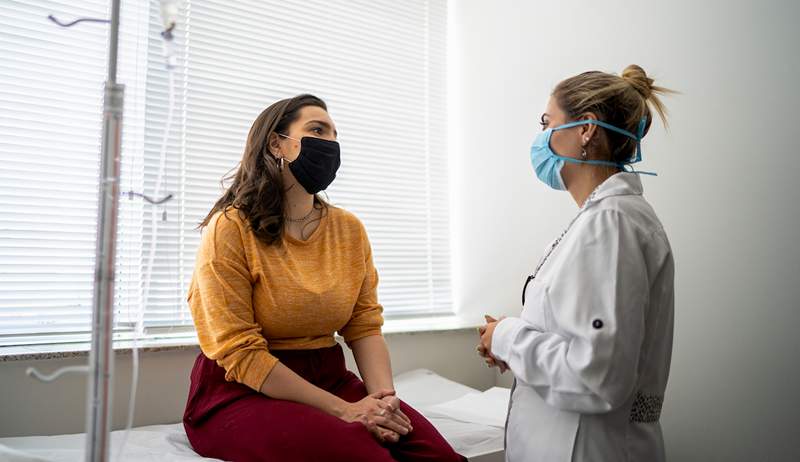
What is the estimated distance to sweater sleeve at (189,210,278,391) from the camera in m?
1.40

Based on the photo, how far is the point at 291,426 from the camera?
4.17 feet

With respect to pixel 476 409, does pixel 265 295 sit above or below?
above

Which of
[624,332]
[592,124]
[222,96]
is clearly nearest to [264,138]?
[222,96]

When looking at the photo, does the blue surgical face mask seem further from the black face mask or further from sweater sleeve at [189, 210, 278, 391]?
sweater sleeve at [189, 210, 278, 391]

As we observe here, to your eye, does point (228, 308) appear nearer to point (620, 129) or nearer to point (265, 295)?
point (265, 295)

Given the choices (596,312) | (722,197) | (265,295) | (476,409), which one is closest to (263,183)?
(265,295)

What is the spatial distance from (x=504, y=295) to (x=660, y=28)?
132 cm

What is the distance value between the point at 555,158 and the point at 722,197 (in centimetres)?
80

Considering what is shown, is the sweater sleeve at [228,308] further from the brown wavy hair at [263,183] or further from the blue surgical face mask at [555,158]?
the blue surgical face mask at [555,158]

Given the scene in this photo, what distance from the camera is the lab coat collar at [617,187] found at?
1.25 metres

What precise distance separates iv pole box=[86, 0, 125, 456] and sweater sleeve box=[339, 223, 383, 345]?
3.33 ft

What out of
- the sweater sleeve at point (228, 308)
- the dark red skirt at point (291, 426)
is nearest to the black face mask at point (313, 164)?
the sweater sleeve at point (228, 308)

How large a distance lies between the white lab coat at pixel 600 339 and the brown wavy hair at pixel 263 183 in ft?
2.39

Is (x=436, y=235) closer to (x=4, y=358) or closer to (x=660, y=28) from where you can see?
(x=660, y=28)
